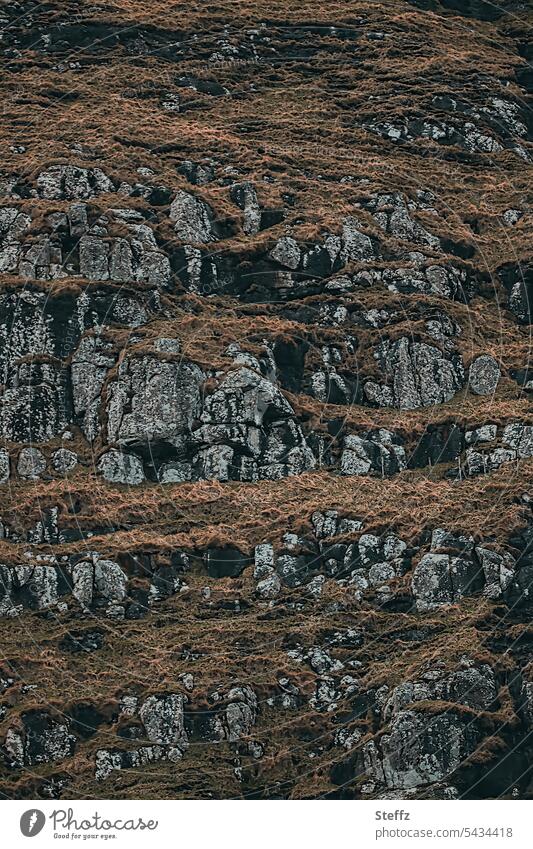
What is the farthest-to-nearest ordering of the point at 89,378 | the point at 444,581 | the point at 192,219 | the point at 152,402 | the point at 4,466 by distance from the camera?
the point at 192,219 < the point at 89,378 < the point at 152,402 < the point at 4,466 < the point at 444,581

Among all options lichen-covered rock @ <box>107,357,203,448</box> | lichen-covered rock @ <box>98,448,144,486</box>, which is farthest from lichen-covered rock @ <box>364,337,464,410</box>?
lichen-covered rock @ <box>98,448,144,486</box>

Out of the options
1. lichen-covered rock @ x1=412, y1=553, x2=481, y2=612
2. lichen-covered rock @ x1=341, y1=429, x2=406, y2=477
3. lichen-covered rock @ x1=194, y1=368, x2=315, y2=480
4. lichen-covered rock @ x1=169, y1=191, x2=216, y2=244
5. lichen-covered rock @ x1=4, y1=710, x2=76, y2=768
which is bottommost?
lichen-covered rock @ x1=4, y1=710, x2=76, y2=768

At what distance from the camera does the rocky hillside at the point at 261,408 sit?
88562 millimetres

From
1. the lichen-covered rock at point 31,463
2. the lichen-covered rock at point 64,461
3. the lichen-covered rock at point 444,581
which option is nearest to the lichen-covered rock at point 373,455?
the lichen-covered rock at point 444,581

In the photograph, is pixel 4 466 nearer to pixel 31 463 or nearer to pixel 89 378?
pixel 31 463

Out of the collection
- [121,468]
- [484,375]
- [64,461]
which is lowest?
[121,468]

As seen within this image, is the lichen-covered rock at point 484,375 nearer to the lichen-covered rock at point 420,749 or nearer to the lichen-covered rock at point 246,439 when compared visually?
the lichen-covered rock at point 246,439

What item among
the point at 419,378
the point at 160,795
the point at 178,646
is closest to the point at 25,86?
the point at 419,378

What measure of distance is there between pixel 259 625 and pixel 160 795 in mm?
10417

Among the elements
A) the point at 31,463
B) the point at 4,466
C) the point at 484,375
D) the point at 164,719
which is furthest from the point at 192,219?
the point at 164,719

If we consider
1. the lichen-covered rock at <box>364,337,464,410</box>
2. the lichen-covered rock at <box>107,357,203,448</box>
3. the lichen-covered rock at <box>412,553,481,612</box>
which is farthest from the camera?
the lichen-covered rock at <box>364,337,464,410</box>

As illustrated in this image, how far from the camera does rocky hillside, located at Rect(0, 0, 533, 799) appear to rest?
88.6 metres

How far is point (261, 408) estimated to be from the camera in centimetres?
9894

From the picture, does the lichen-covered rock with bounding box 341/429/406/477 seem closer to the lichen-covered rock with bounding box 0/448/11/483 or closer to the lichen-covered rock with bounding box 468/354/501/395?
the lichen-covered rock with bounding box 468/354/501/395
